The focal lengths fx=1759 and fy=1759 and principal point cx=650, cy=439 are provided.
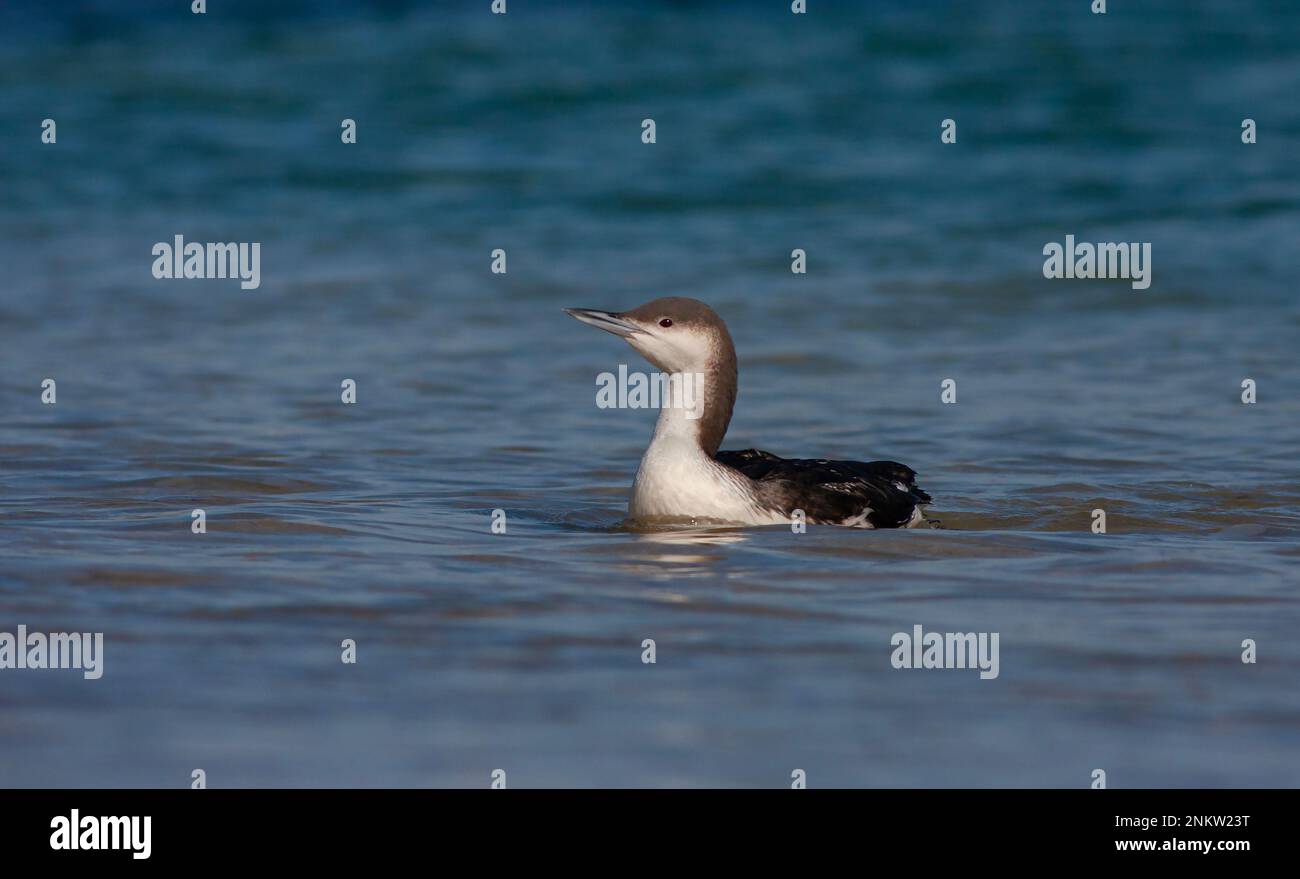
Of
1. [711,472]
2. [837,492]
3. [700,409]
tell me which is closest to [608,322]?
[700,409]

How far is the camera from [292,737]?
4.23m

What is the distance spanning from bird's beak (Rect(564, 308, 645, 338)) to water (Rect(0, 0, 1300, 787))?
32.9 inches

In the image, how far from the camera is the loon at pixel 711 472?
23.2 feet

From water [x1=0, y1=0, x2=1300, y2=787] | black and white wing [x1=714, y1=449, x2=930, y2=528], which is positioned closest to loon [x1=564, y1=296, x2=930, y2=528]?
black and white wing [x1=714, y1=449, x2=930, y2=528]

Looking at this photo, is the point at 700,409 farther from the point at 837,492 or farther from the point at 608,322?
the point at 837,492

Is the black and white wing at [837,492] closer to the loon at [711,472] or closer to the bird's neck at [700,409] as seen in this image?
the loon at [711,472]

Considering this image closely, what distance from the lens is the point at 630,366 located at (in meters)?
11.5

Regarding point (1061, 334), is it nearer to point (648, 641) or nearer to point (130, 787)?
point (648, 641)

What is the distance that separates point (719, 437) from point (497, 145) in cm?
1255

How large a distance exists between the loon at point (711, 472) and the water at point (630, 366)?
245 mm

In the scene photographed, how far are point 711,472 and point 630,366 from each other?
14.6 ft

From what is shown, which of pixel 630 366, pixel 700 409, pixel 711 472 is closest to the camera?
pixel 711 472

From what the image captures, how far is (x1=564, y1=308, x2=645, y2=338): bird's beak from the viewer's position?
712 centimetres

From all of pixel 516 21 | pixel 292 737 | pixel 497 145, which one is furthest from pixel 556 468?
pixel 516 21
